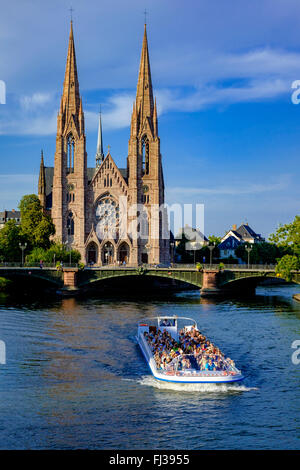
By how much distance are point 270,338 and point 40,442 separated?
31.8 m

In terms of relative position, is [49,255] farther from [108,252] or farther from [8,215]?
[8,215]

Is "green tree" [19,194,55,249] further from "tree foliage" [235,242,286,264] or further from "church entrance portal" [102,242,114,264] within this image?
"tree foliage" [235,242,286,264]

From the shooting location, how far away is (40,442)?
2736 centimetres

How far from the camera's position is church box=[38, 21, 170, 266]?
13200 centimetres

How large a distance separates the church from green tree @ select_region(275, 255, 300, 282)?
4846 cm

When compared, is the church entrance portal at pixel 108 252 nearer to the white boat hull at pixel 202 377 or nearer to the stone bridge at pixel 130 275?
the stone bridge at pixel 130 275

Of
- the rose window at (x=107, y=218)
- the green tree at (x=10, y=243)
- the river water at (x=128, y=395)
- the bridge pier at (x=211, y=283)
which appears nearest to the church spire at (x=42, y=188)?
the rose window at (x=107, y=218)

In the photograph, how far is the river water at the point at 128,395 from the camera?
28.1 metres

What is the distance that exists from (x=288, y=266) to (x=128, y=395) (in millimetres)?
55311

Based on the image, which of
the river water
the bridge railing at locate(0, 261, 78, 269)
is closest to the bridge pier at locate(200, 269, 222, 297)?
the bridge railing at locate(0, 261, 78, 269)

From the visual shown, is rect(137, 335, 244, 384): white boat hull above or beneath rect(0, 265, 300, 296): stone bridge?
beneath

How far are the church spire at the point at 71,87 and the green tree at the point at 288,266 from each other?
2693 inches
